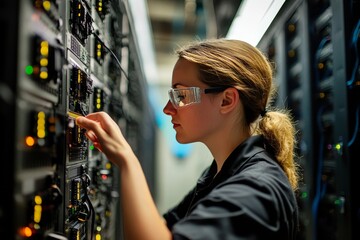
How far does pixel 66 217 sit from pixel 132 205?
1.45 ft

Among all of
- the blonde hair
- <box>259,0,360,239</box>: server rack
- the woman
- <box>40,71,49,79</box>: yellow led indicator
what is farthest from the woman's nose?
<box>259,0,360,239</box>: server rack

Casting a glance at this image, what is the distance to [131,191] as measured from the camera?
4.20 feet

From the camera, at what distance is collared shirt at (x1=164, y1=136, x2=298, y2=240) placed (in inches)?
47.3

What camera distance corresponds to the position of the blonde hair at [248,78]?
1610 millimetres

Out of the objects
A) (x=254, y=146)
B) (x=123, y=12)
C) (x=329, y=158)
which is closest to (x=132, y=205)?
(x=254, y=146)

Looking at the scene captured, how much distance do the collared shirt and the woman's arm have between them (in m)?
0.07

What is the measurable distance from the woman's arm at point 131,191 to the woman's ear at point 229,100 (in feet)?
1.63

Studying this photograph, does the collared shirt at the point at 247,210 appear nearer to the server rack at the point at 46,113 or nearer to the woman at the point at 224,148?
the woman at the point at 224,148

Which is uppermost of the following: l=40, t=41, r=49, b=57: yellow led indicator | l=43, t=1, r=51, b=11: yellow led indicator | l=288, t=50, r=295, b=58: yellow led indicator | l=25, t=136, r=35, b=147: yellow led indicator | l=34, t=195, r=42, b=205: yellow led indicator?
l=288, t=50, r=295, b=58: yellow led indicator

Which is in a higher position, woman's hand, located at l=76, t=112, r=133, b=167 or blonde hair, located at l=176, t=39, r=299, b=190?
blonde hair, located at l=176, t=39, r=299, b=190

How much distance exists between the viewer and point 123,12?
119 inches

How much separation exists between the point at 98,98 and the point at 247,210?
139cm

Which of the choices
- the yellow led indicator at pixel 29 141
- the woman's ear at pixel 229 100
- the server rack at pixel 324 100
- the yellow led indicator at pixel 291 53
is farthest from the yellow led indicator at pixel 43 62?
the yellow led indicator at pixel 291 53

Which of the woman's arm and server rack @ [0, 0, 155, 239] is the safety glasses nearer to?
the woman's arm
